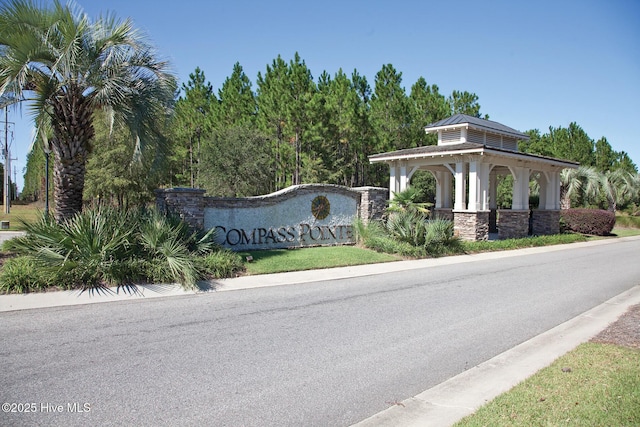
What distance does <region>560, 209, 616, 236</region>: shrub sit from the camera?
2752 centimetres

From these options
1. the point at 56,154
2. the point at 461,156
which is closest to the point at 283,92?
the point at 461,156

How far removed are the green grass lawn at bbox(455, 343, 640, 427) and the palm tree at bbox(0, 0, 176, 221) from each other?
395 inches

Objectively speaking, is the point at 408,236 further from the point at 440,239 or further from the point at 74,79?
the point at 74,79

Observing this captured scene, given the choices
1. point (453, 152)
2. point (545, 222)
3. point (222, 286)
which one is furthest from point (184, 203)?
point (545, 222)

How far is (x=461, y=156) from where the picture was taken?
2028 centimetres

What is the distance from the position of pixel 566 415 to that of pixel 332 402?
214 centimetres

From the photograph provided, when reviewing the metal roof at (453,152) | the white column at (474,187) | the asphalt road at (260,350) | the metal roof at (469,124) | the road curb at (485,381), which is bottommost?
the road curb at (485,381)

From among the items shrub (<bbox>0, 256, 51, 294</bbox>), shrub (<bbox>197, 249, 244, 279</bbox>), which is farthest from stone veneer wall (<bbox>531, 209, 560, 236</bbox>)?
shrub (<bbox>0, 256, 51, 294</bbox>)

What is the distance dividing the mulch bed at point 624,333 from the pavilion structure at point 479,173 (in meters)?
12.2

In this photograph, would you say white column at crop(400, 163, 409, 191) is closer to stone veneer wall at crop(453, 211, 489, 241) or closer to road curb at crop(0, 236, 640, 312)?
stone veneer wall at crop(453, 211, 489, 241)

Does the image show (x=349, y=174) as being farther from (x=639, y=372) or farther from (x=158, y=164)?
(x=639, y=372)

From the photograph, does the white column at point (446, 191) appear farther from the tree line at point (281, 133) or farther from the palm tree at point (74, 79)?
the palm tree at point (74, 79)

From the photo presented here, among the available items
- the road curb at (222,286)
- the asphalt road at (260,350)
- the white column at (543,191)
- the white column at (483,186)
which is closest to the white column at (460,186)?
the white column at (483,186)

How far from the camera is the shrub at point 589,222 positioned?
27.5 m
